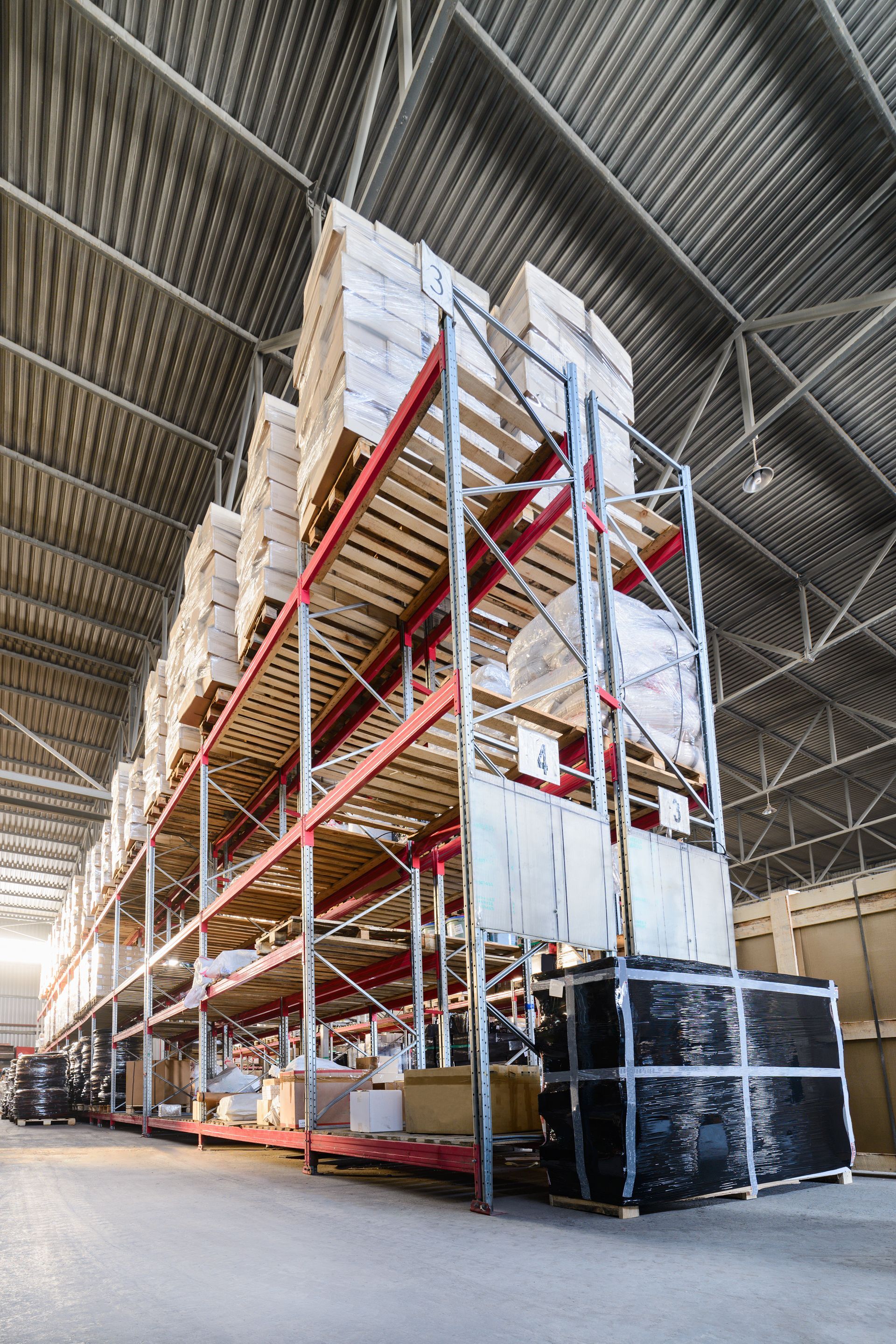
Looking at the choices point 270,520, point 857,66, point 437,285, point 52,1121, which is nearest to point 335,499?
point 270,520

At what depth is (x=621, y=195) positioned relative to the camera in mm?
9656

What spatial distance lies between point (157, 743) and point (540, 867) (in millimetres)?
9963

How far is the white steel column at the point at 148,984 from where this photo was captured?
12998 millimetres

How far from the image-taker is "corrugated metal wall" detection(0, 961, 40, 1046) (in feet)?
131

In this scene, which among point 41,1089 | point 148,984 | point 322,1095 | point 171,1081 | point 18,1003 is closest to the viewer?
point 322,1095

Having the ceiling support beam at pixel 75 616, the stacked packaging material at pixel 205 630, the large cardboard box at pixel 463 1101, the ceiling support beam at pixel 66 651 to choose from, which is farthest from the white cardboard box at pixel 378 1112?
the ceiling support beam at pixel 66 651

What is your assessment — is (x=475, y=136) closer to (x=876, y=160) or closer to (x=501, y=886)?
(x=876, y=160)

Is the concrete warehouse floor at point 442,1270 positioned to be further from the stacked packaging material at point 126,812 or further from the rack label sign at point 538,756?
the stacked packaging material at point 126,812

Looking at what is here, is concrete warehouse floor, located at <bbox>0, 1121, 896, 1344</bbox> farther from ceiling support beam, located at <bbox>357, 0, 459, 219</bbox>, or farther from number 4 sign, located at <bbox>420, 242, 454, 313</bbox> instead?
ceiling support beam, located at <bbox>357, 0, 459, 219</bbox>

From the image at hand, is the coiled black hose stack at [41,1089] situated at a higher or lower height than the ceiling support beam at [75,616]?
lower

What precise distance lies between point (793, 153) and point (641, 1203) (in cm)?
973

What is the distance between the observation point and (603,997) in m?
4.23

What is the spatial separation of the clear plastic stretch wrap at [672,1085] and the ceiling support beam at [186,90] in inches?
357

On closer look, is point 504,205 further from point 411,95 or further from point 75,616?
point 75,616
